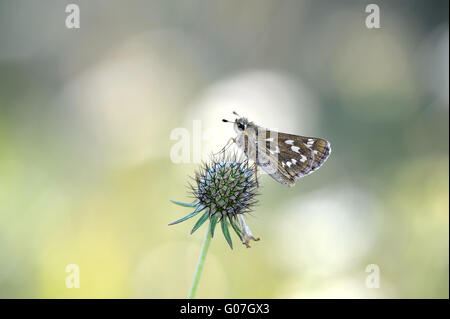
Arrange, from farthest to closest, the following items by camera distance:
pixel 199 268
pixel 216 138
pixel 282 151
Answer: pixel 216 138 → pixel 282 151 → pixel 199 268

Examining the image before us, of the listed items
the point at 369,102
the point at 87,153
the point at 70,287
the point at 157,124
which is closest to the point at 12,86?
the point at 87,153

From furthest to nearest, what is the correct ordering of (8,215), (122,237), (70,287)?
(122,237), (8,215), (70,287)

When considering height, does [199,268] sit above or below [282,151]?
below

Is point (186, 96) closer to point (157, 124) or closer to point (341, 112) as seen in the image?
point (157, 124)

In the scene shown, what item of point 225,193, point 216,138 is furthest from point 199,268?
point 216,138

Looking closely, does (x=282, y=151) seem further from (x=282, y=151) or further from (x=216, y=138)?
(x=216, y=138)

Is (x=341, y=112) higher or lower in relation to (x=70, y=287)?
higher

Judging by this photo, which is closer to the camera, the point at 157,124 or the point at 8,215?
the point at 8,215

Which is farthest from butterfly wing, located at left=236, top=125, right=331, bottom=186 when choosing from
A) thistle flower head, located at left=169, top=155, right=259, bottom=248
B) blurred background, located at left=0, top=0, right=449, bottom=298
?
blurred background, located at left=0, top=0, right=449, bottom=298
